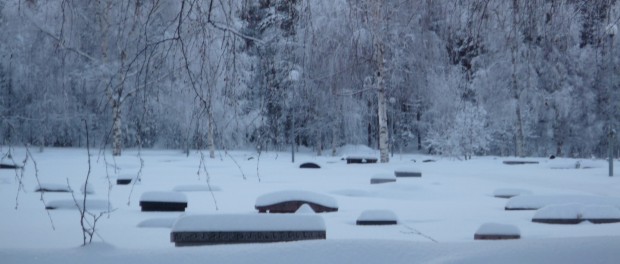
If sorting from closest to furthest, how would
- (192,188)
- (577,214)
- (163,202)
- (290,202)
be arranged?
(577,214) → (290,202) → (163,202) → (192,188)

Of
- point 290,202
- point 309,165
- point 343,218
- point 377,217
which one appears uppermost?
point 309,165

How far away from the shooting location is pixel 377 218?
8703 millimetres

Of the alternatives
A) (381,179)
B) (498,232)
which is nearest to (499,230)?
(498,232)

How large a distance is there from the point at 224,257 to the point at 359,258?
80 centimetres

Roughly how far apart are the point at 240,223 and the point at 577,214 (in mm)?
5713

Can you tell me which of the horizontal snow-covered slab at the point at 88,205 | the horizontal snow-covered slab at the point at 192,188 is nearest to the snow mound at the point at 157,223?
the horizontal snow-covered slab at the point at 88,205

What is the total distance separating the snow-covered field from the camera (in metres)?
3.51

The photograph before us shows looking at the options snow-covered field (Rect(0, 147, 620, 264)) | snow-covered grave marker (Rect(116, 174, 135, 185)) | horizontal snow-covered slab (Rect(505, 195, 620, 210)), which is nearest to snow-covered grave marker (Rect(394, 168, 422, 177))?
snow-covered field (Rect(0, 147, 620, 264))

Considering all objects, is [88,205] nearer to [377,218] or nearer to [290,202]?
[290,202]

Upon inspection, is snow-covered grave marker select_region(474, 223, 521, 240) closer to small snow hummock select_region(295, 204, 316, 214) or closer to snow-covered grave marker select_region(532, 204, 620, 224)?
snow-covered grave marker select_region(532, 204, 620, 224)

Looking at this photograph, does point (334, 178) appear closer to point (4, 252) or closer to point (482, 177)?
point (482, 177)

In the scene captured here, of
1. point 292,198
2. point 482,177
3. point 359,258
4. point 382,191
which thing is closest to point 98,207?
point 292,198

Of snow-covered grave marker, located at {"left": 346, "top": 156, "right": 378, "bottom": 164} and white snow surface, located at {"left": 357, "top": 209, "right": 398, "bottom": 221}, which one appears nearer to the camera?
white snow surface, located at {"left": 357, "top": 209, "right": 398, "bottom": 221}

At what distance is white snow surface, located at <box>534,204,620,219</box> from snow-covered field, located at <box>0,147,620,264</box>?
0.99 ft
